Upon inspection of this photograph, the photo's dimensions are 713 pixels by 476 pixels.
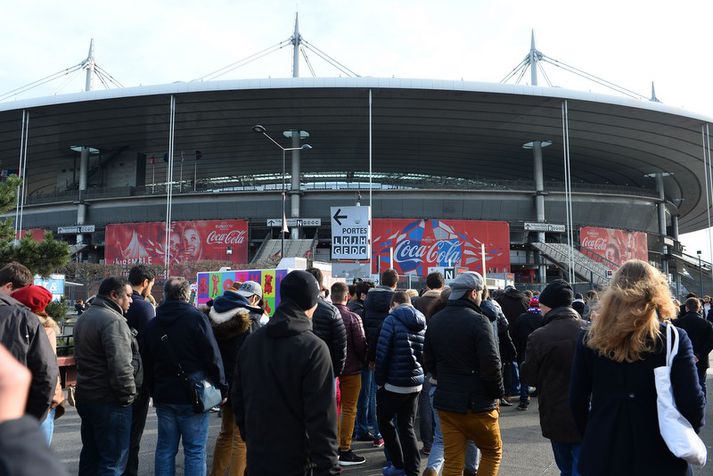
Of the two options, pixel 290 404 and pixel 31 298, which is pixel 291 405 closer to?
pixel 290 404

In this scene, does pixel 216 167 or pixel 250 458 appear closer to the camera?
pixel 250 458

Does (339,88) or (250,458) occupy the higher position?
(339,88)

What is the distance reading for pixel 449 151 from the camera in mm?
46844

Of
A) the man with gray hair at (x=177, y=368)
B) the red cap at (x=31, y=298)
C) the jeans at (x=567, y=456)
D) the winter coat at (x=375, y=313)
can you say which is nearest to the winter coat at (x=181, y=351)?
the man with gray hair at (x=177, y=368)

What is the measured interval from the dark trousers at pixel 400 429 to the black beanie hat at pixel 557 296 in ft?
5.34

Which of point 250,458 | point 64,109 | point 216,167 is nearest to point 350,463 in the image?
point 250,458

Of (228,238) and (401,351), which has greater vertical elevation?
(228,238)

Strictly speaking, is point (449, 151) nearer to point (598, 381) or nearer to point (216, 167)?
point (216, 167)

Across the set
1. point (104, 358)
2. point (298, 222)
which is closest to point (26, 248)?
point (104, 358)

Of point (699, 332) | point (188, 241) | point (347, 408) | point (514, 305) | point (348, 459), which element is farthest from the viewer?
point (188, 241)

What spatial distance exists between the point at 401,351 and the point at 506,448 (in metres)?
2.32

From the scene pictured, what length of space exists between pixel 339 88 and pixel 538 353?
32.6 metres

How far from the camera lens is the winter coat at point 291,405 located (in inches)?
122

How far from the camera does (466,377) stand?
4371mm
